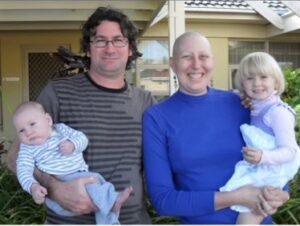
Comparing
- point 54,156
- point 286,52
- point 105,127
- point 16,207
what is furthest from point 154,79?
point 54,156

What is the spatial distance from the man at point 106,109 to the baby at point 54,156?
0.07m

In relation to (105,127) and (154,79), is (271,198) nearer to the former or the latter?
(105,127)

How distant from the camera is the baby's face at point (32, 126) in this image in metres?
2.41

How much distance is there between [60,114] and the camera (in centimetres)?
255

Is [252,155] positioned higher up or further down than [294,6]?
further down

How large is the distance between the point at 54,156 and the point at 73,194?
0.65 feet

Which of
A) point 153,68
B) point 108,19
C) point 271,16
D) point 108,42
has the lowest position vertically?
point 108,42

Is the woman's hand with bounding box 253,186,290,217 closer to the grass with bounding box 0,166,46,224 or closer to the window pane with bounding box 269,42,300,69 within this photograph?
the grass with bounding box 0,166,46,224

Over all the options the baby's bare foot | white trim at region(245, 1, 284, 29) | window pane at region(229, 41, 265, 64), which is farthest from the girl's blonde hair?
window pane at region(229, 41, 265, 64)

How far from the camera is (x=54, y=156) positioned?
8.01 feet

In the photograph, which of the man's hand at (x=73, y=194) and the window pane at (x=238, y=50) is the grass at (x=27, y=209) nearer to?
the man's hand at (x=73, y=194)

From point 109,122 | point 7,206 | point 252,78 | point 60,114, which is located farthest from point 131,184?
point 7,206

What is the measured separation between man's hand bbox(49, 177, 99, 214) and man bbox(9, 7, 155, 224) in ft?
0.23

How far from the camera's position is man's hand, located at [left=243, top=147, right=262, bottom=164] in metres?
2.22
